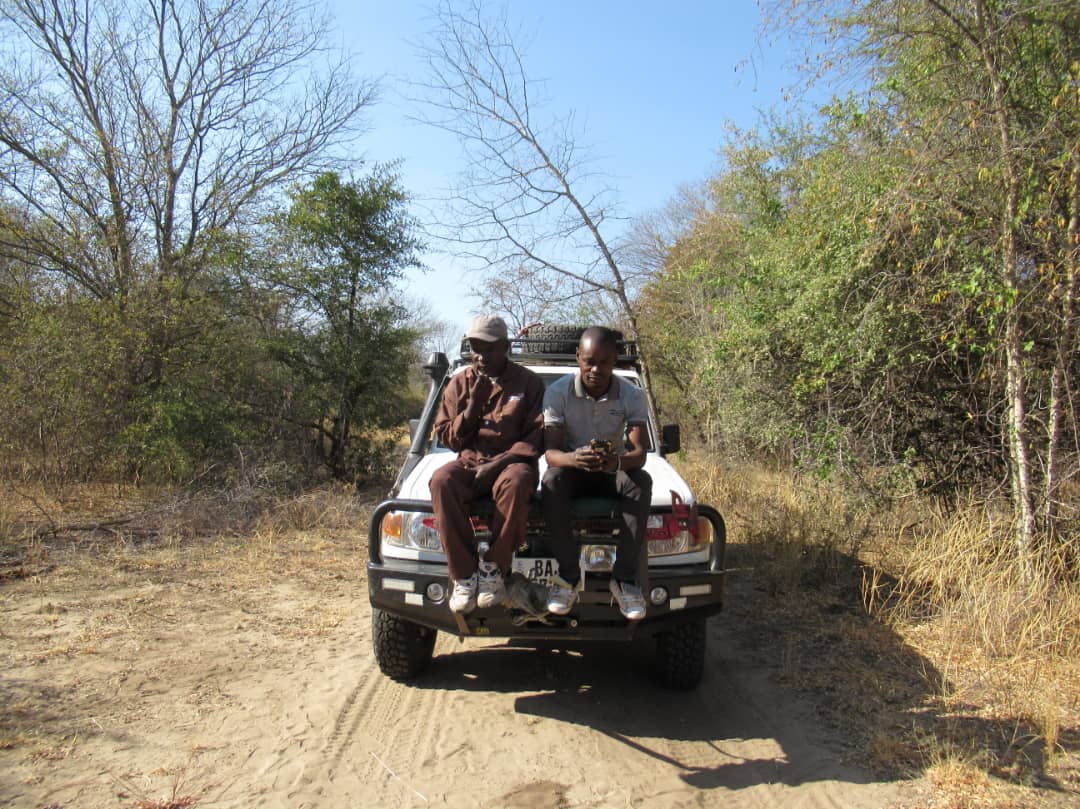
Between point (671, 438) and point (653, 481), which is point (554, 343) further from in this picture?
point (653, 481)

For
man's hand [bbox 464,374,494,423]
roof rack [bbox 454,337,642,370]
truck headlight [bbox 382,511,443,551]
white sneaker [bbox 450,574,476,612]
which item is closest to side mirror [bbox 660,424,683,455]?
roof rack [bbox 454,337,642,370]

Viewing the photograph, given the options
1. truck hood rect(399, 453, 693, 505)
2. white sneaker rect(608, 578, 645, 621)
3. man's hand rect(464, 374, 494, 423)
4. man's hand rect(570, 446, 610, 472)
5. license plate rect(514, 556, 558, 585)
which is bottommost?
white sneaker rect(608, 578, 645, 621)

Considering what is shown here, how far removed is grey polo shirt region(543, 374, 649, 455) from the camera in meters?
4.14

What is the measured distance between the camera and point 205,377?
10125 mm

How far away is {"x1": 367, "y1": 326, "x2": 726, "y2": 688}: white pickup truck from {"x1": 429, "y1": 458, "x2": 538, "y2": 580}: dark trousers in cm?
15

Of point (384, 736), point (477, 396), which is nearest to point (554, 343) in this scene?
point (477, 396)

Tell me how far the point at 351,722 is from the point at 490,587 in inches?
42.9

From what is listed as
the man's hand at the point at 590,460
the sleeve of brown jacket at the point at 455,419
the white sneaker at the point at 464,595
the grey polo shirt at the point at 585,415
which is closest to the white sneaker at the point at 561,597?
the white sneaker at the point at 464,595

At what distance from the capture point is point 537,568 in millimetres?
3859

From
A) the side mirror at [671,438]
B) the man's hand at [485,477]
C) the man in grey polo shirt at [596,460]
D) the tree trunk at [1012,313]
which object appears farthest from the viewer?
the side mirror at [671,438]

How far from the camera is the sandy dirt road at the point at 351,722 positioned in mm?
3244

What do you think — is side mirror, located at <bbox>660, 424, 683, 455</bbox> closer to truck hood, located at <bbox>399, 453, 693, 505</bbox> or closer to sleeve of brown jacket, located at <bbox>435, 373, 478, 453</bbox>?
truck hood, located at <bbox>399, 453, 693, 505</bbox>

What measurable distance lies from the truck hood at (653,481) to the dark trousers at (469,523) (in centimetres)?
32

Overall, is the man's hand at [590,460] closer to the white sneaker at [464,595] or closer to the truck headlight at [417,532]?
the white sneaker at [464,595]
